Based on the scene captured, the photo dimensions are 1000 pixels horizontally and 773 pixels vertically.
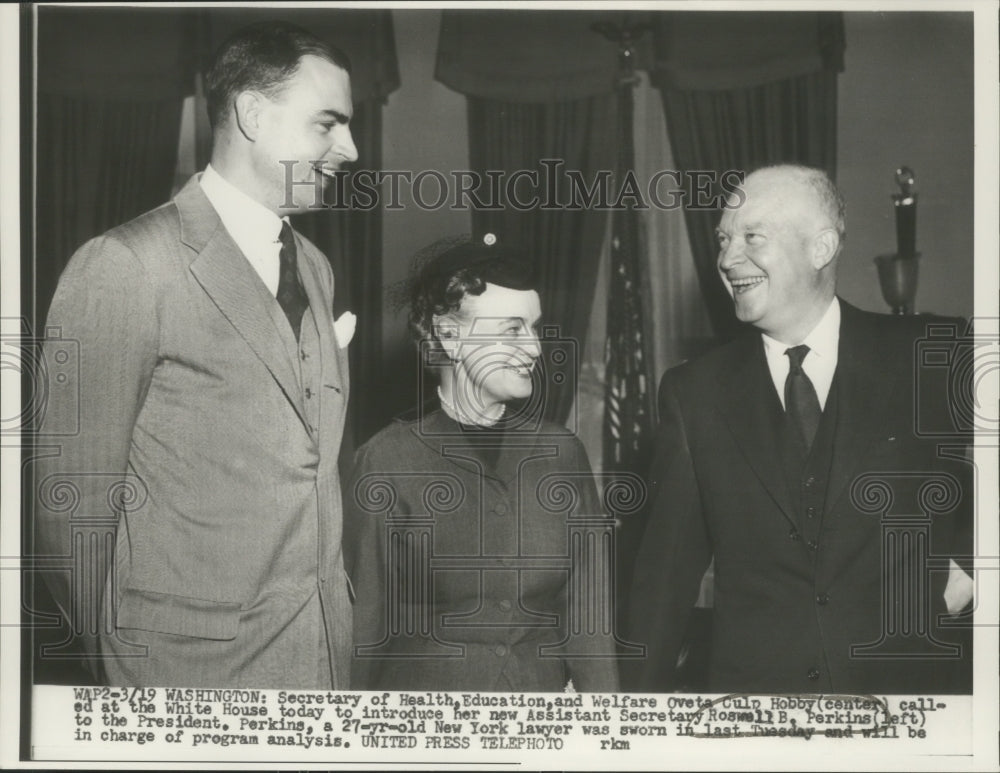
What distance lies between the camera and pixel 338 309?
3.65 m

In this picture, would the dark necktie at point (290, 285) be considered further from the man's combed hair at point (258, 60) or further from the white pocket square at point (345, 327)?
the man's combed hair at point (258, 60)

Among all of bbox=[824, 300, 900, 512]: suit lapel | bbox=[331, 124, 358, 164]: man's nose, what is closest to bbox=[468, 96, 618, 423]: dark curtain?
bbox=[331, 124, 358, 164]: man's nose

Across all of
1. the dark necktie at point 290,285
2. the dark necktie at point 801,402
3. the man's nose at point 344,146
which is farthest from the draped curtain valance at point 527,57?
the dark necktie at point 801,402

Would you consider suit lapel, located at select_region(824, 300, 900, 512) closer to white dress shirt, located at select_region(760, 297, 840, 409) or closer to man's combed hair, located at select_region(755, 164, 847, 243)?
white dress shirt, located at select_region(760, 297, 840, 409)

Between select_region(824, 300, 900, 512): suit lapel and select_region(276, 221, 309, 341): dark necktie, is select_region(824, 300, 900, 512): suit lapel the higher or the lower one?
the lower one

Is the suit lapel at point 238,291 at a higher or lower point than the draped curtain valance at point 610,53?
lower

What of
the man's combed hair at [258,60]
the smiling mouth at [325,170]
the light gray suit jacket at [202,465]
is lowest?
the light gray suit jacket at [202,465]

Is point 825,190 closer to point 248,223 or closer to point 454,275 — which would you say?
point 454,275

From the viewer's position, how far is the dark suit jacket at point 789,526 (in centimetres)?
355

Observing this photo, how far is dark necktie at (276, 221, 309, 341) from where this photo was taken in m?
3.58

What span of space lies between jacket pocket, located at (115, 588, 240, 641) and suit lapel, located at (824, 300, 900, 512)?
2052 mm

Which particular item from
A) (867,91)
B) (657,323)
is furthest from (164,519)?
(867,91)

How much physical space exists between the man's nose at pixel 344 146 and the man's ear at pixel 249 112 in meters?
0.27

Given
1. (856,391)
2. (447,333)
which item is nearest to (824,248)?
(856,391)
